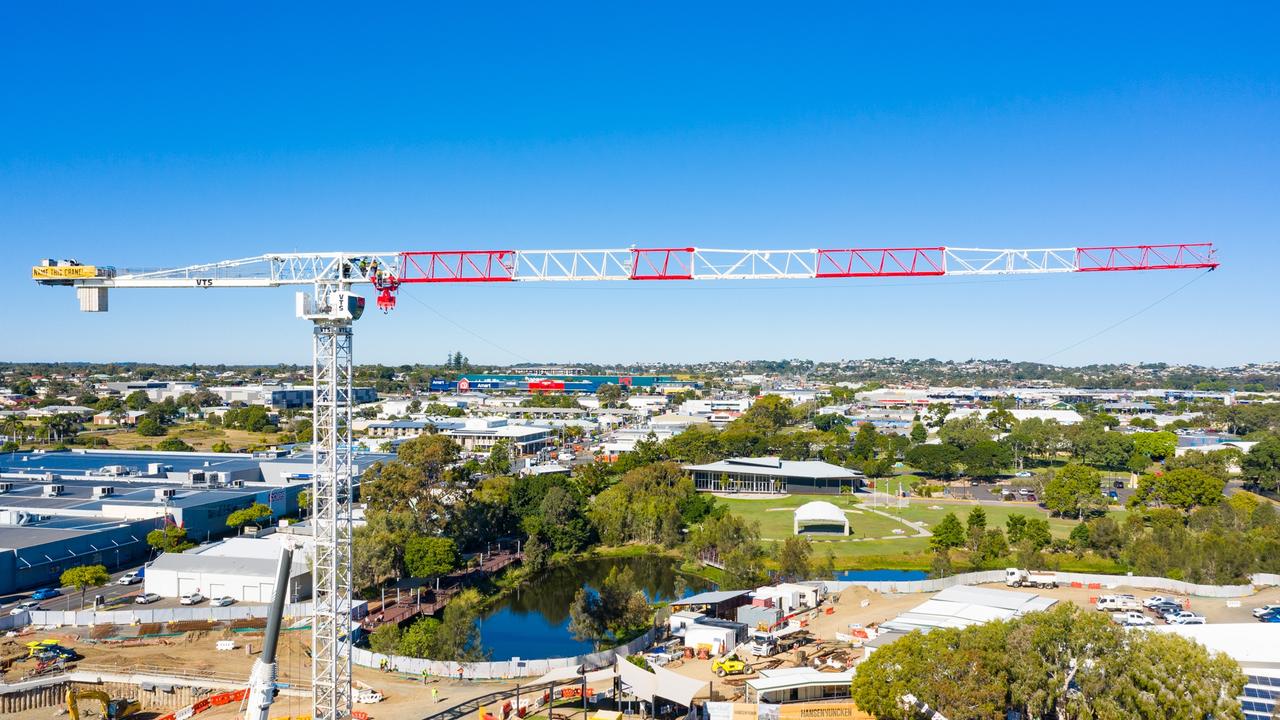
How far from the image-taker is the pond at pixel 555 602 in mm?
23797

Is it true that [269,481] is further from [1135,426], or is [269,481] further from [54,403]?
[1135,426]

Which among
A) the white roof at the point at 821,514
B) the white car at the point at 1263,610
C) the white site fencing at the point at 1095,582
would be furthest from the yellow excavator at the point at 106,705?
the white car at the point at 1263,610

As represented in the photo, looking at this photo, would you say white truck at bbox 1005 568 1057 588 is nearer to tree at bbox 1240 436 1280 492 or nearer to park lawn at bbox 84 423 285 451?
tree at bbox 1240 436 1280 492

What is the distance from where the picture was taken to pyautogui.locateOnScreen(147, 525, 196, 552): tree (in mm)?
29703

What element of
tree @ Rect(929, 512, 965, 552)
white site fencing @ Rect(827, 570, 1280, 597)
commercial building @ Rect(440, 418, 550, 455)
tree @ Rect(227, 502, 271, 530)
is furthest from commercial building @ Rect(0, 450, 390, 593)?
tree @ Rect(929, 512, 965, 552)

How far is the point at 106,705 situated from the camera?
17297 millimetres

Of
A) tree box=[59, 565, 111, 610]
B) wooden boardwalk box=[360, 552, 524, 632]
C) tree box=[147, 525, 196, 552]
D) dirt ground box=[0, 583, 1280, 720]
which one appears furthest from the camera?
tree box=[147, 525, 196, 552]

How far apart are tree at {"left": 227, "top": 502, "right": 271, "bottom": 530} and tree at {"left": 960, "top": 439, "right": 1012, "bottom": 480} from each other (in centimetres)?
3663

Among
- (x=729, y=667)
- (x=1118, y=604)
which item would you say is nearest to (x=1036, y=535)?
(x=1118, y=604)

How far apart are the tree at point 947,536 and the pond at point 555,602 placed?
8250 mm

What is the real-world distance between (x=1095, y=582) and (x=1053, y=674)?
13.7 m

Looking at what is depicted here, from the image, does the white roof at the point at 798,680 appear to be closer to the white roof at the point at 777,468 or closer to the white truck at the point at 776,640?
the white truck at the point at 776,640

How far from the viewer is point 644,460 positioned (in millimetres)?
49312

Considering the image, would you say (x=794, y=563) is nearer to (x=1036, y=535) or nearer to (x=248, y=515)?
(x=1036, y=535)
